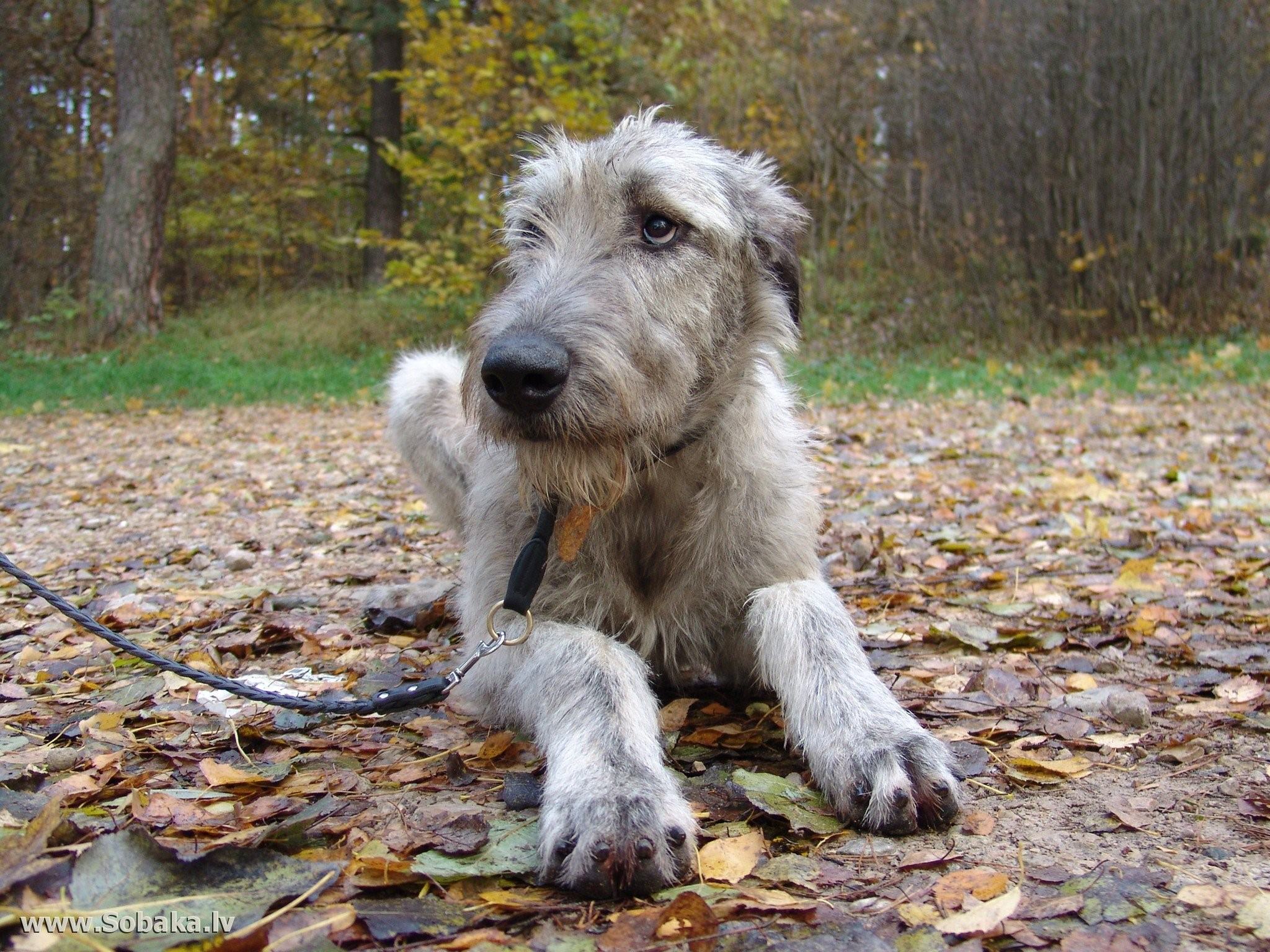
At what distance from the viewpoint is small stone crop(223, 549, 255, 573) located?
5152 millimetres

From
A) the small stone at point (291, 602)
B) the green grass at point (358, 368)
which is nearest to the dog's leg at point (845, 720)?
the small stone at point (291, 602)

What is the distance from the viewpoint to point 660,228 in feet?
10.1

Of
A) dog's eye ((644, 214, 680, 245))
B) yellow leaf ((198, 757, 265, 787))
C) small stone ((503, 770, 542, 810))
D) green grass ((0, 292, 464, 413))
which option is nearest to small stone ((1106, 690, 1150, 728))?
small stone ((503, 770, 542, 810))

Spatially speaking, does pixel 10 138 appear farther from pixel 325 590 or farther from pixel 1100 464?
pixel 1100 464

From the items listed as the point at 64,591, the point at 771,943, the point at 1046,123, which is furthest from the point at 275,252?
the point at 771,943

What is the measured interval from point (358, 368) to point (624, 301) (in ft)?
47.8

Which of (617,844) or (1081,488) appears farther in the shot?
(1081,488)

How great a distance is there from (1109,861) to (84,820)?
2.15m

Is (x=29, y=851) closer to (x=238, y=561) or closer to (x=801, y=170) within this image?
(x=238, y=561)

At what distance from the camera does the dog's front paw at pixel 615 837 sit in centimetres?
191

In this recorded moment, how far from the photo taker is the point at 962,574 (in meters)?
4.54

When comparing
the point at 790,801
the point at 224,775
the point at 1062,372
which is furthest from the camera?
the point at 1062,372
